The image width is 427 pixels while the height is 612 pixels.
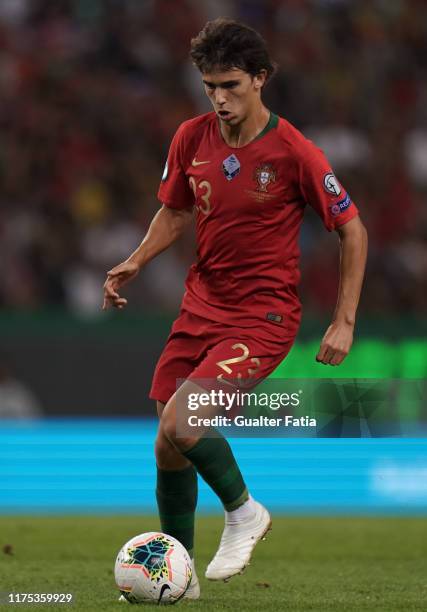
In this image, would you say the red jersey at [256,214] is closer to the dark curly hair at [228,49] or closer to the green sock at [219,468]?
the dark curly hair at [228,49]

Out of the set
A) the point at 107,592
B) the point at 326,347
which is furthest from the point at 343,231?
the point at 107,592

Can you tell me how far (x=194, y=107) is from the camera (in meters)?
13.0

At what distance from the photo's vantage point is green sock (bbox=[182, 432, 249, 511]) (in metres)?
5.39

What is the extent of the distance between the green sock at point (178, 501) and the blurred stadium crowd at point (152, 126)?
5942 millimetres

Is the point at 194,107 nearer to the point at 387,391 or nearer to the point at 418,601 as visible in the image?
the point at 387,391

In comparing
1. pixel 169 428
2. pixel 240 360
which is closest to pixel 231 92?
pixel 240 360

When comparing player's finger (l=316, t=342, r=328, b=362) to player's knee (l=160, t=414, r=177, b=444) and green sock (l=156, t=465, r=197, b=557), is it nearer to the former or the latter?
player's knee (l=160, t=414, r=177, b=444)

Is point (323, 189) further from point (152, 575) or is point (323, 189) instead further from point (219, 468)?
point (152, 575)

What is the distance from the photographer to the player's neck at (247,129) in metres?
5.43

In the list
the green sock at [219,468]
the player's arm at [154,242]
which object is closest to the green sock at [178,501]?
the green sock at [219,468]

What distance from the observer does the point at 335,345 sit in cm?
522

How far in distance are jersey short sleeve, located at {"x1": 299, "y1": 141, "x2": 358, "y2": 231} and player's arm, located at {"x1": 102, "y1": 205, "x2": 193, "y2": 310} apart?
0.67 meters

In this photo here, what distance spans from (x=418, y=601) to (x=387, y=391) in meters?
1.21

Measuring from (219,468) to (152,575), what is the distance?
0.51m
